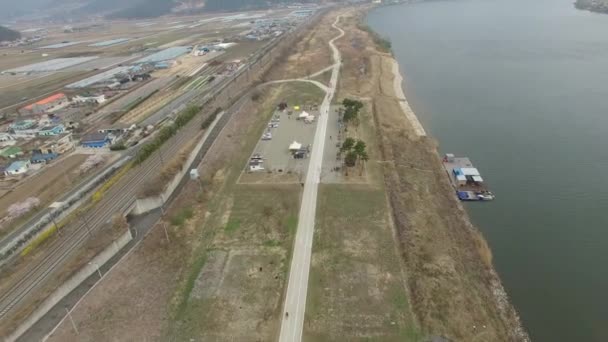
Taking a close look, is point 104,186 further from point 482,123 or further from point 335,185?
point 482,123

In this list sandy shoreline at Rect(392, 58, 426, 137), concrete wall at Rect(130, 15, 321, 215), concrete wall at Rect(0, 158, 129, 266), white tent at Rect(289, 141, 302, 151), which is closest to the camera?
concrete wall at Rect(0, 158, 129, 266)

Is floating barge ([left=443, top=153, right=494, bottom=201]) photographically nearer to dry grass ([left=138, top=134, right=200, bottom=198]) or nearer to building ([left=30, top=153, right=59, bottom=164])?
dry grass ([left=138, top=134, right=200, bottom=198])

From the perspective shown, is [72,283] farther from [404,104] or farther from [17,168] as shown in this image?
[404,104]

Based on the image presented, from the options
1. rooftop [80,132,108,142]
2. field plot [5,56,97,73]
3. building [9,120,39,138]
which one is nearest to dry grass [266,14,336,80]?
rooftop [80,132,108,142]

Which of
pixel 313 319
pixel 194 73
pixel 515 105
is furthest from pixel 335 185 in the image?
pixel 194 73

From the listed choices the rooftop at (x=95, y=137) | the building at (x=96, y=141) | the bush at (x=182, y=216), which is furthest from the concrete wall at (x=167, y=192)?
the rooftop at (x=95, y=137)

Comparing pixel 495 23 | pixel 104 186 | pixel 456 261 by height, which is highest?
pixel 495 23
